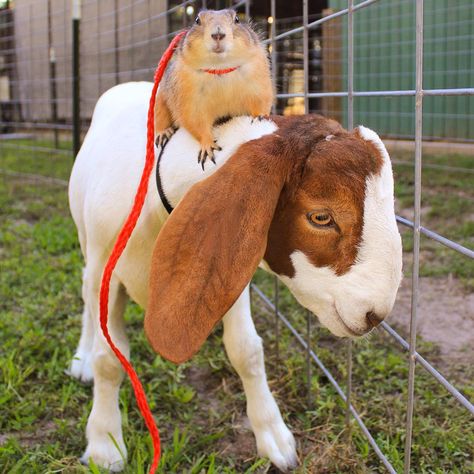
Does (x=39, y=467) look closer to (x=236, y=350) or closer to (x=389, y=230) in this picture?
(x=236, y=350)

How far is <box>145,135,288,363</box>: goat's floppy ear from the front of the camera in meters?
1.33

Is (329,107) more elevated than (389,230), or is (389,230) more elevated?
(329,107)

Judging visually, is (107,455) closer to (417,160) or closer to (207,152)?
(207,152)

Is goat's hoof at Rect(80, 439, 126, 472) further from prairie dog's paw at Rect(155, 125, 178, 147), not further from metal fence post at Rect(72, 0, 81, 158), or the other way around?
metal fence post at Rect(72, 0, 81, 158)

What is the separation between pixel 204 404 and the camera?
7.89ft

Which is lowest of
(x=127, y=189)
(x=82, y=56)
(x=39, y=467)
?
(x=39, y=467)

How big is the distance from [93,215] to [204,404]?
938 mm

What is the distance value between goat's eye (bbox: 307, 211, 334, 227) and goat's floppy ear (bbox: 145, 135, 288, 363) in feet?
0.27

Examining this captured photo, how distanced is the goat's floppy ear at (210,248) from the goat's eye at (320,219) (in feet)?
0.27

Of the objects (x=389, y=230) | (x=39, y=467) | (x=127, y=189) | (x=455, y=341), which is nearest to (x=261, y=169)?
(x=389, y=230)

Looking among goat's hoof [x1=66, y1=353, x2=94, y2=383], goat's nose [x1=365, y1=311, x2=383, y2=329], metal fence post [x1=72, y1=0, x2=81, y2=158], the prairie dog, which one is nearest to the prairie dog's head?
the prairie dog

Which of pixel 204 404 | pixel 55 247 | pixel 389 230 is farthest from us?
pixel 55 247

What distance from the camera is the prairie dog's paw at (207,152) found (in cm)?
151

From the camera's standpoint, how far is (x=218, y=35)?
158 centimetres
